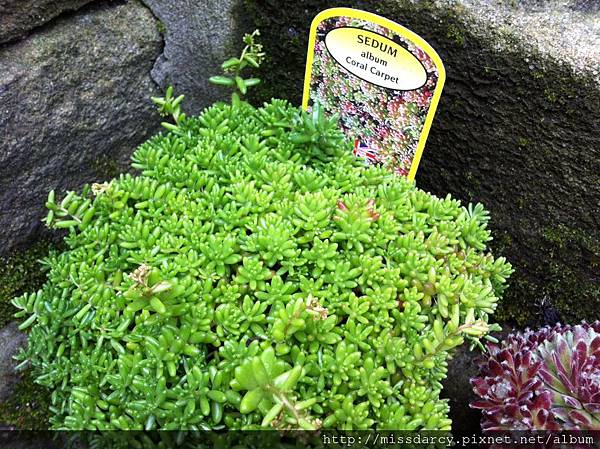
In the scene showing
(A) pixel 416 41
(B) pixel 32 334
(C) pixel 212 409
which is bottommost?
(B) pixel 32 334

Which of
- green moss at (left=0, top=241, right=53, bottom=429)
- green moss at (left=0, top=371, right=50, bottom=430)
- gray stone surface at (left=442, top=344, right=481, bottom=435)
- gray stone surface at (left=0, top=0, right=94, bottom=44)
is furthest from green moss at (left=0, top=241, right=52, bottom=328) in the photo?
gray stone surface at (left=442, top=344, right=481, bottom=435)

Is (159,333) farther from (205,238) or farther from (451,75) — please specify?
(451,75)

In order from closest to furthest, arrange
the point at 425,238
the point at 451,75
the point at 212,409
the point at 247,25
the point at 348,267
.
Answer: the point at 212,409 → the point at 348,267 → the point at 425,238 → the point at 451,75 → the point at 247,25

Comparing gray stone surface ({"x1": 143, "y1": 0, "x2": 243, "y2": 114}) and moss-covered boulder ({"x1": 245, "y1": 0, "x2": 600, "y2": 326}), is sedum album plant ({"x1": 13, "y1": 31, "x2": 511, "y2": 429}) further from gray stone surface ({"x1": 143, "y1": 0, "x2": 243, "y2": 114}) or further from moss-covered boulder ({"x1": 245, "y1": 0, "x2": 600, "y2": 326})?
gray stone surface ({"x1": 143, "y1": 0, "x2": 243, "y2": 114})

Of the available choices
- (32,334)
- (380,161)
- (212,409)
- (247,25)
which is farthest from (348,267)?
(247,25)

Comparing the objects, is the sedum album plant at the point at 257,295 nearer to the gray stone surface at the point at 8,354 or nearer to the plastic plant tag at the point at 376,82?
the plastic plant tag at the point at 376,82
